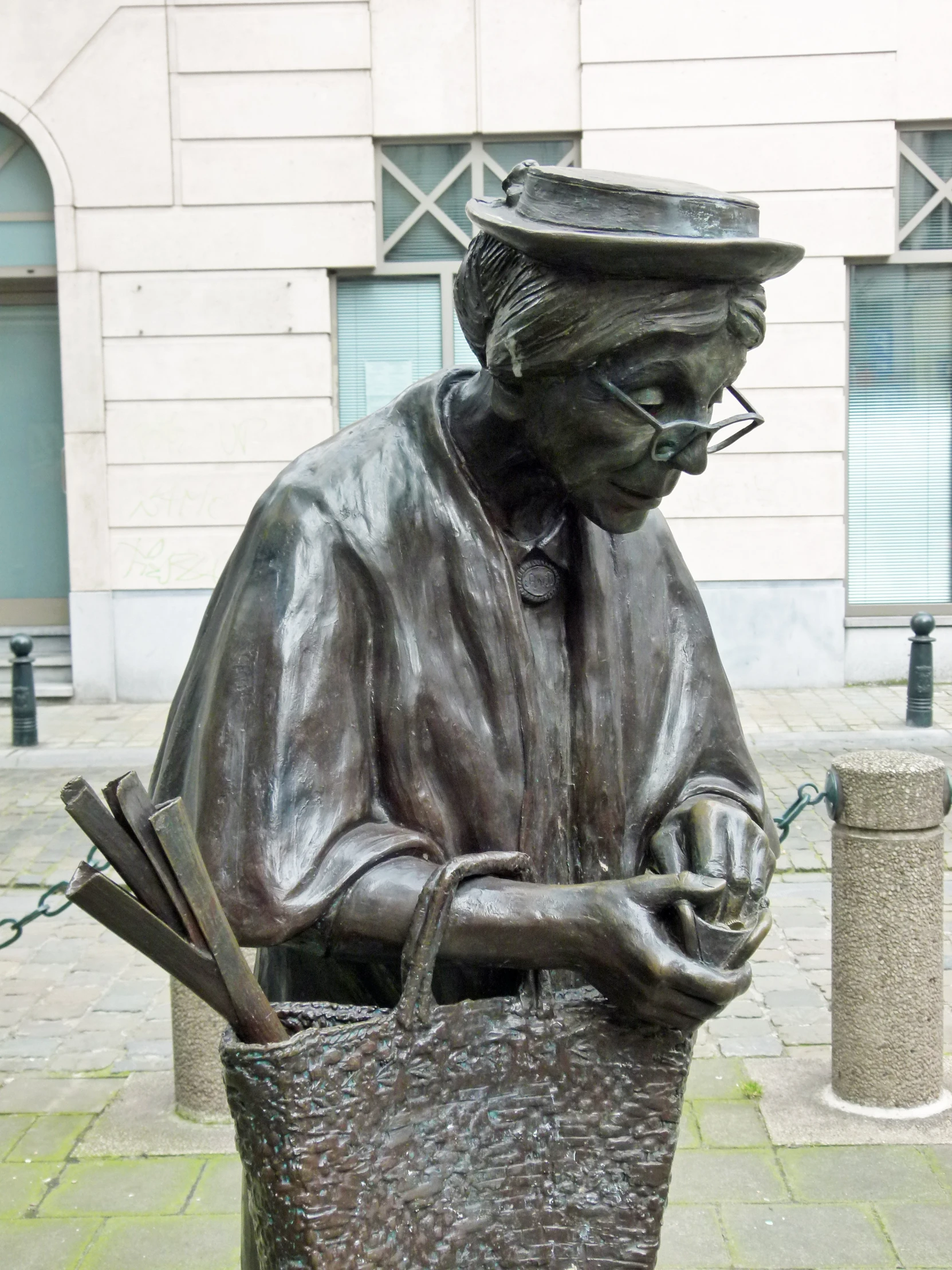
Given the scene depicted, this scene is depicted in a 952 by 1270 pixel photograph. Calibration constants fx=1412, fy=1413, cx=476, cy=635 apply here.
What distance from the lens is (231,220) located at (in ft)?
36.1

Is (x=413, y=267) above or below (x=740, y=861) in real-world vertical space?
above

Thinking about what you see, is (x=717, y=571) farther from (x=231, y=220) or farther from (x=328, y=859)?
(x=328, y=859)

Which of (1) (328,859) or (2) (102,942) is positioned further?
(2) (102,942)

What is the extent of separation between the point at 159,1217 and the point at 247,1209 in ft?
6.77

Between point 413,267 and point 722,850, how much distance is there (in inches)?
404

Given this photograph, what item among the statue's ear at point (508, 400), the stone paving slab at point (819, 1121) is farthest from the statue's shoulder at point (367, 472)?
the stone paving slab at point (819, 1121)

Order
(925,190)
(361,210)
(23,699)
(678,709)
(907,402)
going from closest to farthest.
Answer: (678,709) → (23,699) → (361,210) → (925,190) → (907,402)

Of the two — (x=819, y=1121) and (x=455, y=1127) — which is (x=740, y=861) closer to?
(x=455, y=1127)

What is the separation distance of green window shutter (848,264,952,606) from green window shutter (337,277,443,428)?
350cm

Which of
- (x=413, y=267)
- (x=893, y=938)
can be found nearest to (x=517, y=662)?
(x=893, y=938)

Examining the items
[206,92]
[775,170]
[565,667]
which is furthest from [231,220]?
[565,667]

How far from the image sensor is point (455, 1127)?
1.65 metres

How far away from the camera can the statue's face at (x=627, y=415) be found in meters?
1.62

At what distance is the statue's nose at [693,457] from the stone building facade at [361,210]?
30.5 ft
